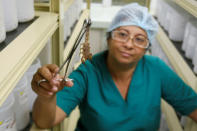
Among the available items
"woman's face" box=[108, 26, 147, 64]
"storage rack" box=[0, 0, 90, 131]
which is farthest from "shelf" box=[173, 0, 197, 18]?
"storage rack" box=[0, 0, 90, 131]

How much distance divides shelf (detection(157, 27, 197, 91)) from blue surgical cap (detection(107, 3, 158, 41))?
14.9 inches

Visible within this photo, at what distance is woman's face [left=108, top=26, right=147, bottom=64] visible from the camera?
993 mm

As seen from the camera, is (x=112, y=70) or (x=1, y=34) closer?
(x=1, y=34)

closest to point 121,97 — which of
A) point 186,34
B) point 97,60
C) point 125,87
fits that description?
point 125,87

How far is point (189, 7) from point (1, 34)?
0.97m

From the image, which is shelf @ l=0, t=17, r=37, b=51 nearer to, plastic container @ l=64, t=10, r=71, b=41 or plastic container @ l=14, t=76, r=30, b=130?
plastic container @ l=14, t=76, r=30, b=130

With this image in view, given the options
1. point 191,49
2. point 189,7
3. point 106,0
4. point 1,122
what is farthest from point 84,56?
point 106,0

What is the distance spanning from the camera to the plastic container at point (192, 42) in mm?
1382

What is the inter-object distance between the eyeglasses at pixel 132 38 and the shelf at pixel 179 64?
426mm

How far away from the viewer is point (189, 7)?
1.22m

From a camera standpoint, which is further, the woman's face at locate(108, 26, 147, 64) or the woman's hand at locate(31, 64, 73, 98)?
the woman's face at locate(108, 26, 147, 64)

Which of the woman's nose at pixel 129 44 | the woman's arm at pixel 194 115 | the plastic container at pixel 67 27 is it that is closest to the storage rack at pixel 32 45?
the woman's nose at pixel 129 44

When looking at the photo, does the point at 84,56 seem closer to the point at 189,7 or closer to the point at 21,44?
the point at 21,44

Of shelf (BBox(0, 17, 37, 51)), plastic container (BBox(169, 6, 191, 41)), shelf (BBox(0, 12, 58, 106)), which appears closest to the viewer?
shelf (BBox(0, 12, 58, 106))
